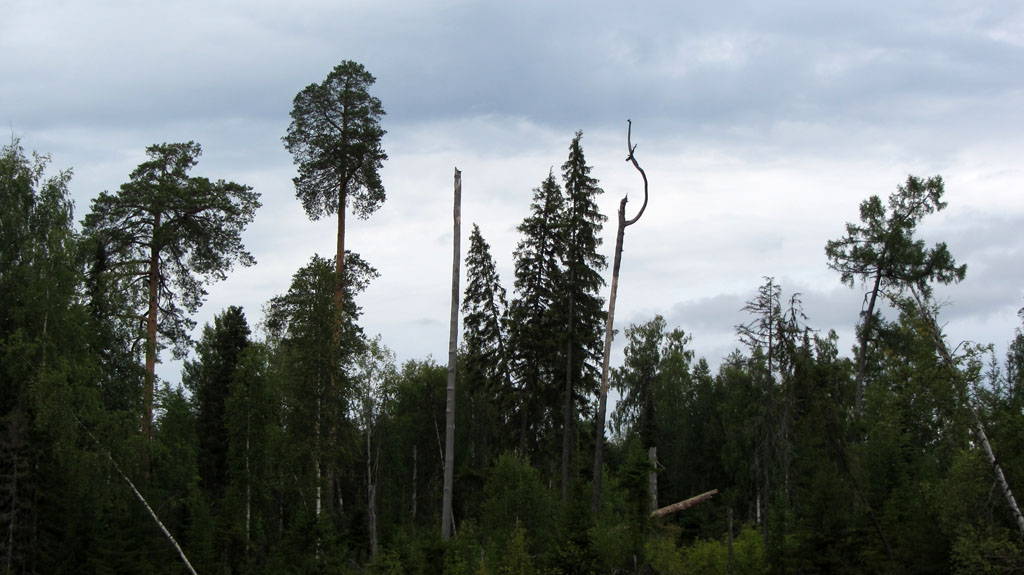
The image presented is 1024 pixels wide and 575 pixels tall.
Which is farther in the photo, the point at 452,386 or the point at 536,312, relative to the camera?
the point at 536,312

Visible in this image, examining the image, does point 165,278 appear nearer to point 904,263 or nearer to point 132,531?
point 132,531

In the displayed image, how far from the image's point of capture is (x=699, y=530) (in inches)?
1783

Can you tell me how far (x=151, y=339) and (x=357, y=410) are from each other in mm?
7922

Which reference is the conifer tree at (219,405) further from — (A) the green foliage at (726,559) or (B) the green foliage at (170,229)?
(A) the green foliage at (726,559)

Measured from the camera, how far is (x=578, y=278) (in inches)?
1320

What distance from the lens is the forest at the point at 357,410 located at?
2247cm

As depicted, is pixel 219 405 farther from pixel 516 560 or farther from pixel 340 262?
pixel 516 560

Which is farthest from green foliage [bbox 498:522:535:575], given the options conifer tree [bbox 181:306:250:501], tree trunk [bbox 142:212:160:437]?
conifer tree [bbox 181:306:250:501]

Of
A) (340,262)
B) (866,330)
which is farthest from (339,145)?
(866,330)

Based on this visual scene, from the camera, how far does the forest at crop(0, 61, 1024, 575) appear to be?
22469 millimetres

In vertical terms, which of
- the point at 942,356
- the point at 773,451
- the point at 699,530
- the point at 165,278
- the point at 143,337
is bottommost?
the point at 699,530

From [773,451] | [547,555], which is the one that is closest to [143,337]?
[547,555]

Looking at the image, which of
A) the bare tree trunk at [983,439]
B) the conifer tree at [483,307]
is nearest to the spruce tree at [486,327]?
the conifer tree at [483,307]

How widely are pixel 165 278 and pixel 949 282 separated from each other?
96.9 ft
